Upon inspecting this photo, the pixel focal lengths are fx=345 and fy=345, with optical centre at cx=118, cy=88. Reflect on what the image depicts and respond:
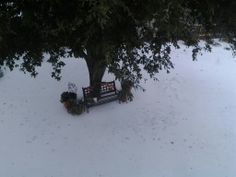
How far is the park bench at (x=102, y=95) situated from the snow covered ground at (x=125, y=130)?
6.6 inches

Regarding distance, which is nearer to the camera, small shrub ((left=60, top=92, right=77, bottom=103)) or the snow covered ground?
the snow covered ground

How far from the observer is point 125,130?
24.6 ft

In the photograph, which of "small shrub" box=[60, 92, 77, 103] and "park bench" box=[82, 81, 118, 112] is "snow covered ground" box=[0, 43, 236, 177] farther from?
"small shrub" box=[60, 92, 77, 103]

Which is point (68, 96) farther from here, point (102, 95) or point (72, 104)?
point (102, 95)

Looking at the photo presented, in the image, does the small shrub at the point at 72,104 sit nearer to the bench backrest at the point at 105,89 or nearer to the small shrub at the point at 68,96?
the small shrub at the point at 68,96

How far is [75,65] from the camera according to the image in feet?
32.8

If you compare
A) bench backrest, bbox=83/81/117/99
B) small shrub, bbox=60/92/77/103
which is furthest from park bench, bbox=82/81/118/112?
Answer: small shrub, bbox=60/92/77/103

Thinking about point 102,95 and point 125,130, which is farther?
point 102,95

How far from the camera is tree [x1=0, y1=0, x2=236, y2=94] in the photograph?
406cm

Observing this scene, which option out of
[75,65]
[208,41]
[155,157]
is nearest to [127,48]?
[208,41]

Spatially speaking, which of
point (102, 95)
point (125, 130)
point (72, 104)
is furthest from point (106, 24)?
point (102, 95)

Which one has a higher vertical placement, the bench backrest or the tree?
the tree

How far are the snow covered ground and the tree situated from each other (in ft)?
7.86

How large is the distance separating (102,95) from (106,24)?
428cm
